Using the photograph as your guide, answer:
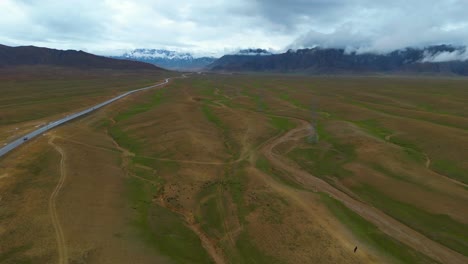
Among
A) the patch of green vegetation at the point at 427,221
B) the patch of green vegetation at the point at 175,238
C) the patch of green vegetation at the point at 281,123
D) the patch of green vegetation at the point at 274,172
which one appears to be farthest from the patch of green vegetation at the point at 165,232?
the patch of green vegetation at the point at 281,123

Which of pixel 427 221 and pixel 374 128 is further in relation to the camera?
pixel 374 128

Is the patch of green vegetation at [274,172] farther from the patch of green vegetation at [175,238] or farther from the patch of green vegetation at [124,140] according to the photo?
the patch of green vegetation at [124,140]

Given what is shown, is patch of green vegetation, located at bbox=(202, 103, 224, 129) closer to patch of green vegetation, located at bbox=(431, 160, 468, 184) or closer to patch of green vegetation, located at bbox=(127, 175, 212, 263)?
patch of green vegetation, located at bbox=(127, 175, 212, 263)

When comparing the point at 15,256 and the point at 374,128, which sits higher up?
the point at 15,256

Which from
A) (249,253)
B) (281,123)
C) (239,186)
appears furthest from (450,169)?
(281,123)

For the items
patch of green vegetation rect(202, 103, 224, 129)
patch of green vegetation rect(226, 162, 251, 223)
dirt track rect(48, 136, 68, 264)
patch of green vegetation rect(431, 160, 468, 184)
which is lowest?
patch of green vegetation rect(202, 103, 224, 129)

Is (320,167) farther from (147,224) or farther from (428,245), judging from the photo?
(147,224)

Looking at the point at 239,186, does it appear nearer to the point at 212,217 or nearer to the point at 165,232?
the point at 212,217

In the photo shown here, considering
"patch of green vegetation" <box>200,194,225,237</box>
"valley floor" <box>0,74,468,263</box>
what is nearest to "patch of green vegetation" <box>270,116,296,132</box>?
"valley floor" <box>0,74,468,263</box>
